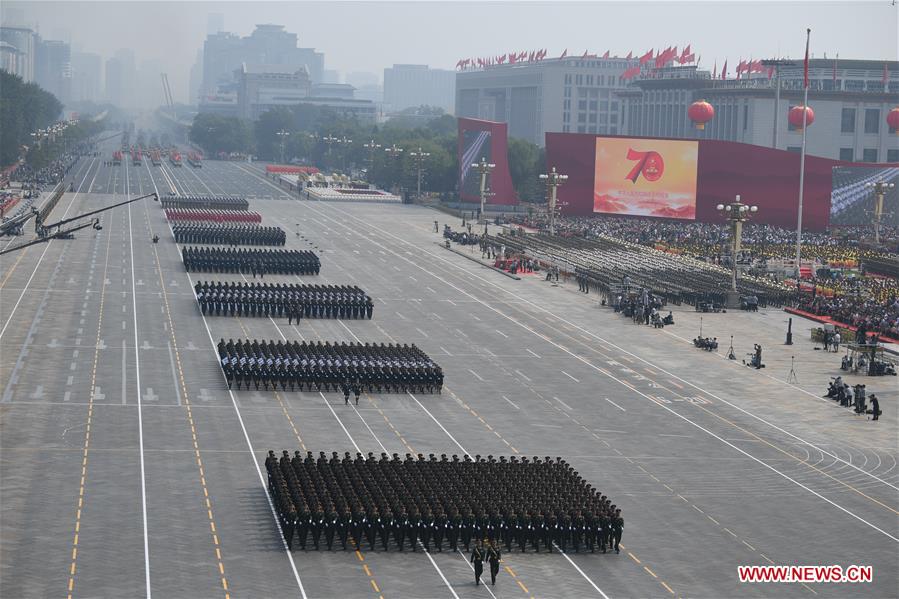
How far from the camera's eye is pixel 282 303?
79.7m

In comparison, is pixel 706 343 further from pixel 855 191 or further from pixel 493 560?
pixel 855 191

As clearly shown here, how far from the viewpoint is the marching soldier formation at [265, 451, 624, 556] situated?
39562 mm

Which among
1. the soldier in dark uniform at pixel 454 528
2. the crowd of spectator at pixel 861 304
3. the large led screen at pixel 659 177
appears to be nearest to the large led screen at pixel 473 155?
the large led screen at pixel 659 177

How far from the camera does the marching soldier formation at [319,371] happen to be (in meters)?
60.3

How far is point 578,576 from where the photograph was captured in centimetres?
3803

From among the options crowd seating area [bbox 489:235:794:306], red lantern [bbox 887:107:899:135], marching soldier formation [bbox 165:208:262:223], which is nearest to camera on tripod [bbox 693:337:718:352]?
crowd seating area [bbox 489:235:794:306]

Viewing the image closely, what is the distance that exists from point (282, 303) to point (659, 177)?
2563 inches

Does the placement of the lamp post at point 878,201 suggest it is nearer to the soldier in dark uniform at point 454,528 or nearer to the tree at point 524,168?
the tree at point 524,168

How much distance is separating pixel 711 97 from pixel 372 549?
6538 inches

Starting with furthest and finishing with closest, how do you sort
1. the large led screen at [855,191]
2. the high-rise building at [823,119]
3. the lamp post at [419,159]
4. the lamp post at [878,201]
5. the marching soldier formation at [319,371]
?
the lamp post at [419,159]
the high-rise building at [823,119]
the large led screen at [855,191]
the lamp post at [878,201]
the marching soldier formation at [319,371]

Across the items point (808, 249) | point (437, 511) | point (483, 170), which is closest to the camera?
point (437, 511)

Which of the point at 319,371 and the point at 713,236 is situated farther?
the point at 713,236

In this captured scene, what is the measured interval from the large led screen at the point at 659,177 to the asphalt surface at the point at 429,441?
151ft

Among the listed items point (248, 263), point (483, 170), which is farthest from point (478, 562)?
point (483, 170)
